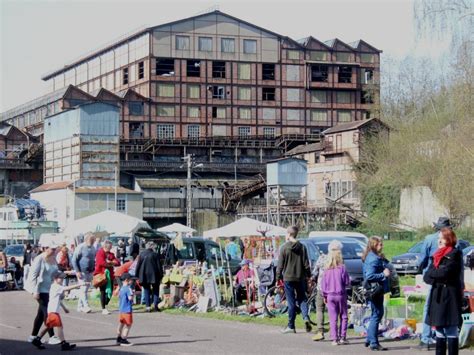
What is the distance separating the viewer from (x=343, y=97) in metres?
104

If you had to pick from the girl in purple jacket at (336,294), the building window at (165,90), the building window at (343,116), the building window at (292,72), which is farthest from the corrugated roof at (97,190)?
the girl in purple jacket at (336,294)

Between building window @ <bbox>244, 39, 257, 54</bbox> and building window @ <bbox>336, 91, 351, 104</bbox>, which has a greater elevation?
building window @ <bbox>244, 39, 257, 54</bbox>

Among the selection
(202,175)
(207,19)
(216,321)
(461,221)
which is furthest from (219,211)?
(216,321)

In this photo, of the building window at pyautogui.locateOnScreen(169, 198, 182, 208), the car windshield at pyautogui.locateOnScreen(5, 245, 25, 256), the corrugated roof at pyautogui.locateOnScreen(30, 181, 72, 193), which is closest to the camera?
the car windshield at pyautogui.locateOnScreen(5, 245, 25, 256)

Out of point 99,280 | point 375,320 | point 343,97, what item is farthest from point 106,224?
point 343,97

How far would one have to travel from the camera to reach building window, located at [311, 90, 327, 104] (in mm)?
103062

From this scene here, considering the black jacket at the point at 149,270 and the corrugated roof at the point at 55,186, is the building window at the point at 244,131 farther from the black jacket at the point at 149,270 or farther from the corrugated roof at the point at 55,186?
the black jacket at the point at 149,270

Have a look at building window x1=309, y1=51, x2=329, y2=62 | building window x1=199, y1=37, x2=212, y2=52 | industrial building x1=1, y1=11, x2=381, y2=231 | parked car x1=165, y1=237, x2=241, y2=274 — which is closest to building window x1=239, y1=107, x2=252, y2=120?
industrial building x1=1, y1=11, x2=381, y2=231

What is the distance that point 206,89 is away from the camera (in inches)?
3868

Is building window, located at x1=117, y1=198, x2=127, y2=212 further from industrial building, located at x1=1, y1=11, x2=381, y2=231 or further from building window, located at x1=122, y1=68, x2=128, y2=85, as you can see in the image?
building window, located at x1=122, y1=68, x2=128, y2=85

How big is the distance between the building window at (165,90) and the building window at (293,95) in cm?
1307

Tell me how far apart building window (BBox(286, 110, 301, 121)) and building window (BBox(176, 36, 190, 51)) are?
13398 mm

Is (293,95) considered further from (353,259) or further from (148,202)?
(353,259)

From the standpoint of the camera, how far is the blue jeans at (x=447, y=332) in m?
12.5
